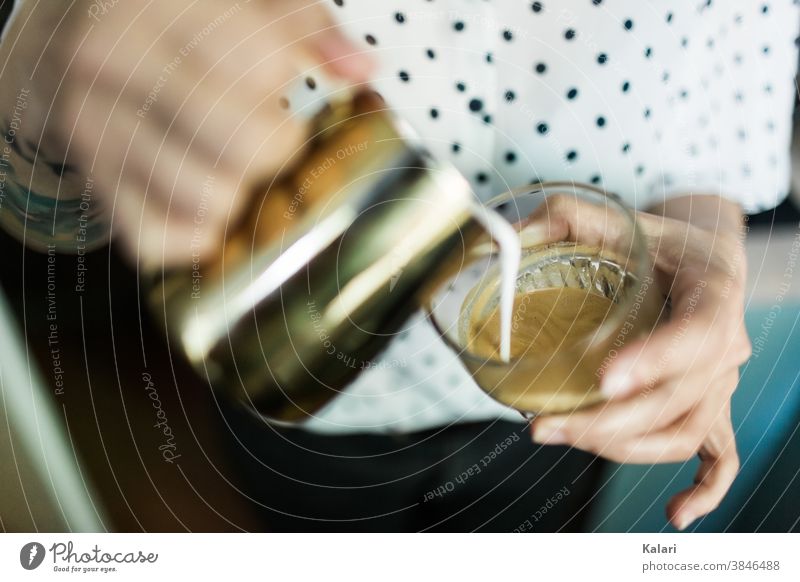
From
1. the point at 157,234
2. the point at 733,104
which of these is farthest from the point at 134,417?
the point at 733,104

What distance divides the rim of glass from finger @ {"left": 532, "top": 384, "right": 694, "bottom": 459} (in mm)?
51

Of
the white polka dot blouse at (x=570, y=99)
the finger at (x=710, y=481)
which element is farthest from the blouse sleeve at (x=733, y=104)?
the finger at (x=710, y=481)

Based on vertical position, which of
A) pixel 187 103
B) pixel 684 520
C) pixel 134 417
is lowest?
pixel 684 520

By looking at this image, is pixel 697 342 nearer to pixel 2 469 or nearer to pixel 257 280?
pixel 257 280

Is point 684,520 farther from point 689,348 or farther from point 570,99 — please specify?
point 570,99

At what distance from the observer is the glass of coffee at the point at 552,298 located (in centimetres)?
24

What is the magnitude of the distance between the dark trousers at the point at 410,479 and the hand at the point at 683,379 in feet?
0.06

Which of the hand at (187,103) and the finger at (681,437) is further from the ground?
the hand at (187,103)

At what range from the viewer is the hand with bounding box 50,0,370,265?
0.26m

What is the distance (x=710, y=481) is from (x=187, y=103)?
29 cm

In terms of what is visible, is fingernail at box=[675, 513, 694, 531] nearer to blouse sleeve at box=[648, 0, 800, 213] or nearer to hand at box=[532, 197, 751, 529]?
hand at box=[532, 197, 751, 529]
